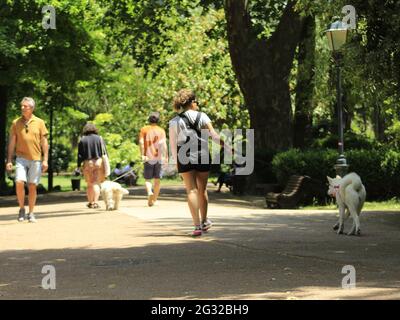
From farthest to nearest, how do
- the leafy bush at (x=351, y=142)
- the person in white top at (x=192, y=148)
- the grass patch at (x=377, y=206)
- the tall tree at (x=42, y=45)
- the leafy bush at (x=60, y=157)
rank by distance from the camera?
the leafy bush at (x=60, y=157), the leafy bush at (x=351, y=142), the tall tree at (x=42, y=45), the grass patch at (x=377, y=206), the person in white top at (x=192, y=148)

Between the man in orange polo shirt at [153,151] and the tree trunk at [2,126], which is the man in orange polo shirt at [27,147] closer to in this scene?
the man in orange polo shirt at [153,151]

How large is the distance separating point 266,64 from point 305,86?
101 inches

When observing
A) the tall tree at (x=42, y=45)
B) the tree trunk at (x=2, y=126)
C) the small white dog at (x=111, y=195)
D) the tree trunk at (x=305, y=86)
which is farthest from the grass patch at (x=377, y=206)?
the tree trunk at (x=2, y=126)

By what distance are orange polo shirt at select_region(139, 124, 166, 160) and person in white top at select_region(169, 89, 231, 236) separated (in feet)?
20.2

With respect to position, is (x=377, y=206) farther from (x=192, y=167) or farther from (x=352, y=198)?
(x=192, y=167)

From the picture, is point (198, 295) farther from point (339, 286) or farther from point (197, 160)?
point (197, 160)

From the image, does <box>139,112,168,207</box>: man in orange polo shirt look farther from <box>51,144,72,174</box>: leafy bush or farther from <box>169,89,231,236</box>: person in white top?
<box>51,144,72,174</box>: leafy bush

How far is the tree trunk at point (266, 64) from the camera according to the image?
2573cm

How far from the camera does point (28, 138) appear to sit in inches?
557

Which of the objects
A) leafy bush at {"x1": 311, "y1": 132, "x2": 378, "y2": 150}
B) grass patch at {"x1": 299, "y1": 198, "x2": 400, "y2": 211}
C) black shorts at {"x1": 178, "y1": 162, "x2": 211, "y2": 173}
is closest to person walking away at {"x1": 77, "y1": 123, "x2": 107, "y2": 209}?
grass patch at {"x1": 299, "y1": 198, "x2": 400, "y2": 211}

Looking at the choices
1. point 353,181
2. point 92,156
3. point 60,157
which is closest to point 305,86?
point 92,156

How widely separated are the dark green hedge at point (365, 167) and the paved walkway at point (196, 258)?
6.36 meters

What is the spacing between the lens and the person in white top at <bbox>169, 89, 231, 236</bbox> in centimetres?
1164

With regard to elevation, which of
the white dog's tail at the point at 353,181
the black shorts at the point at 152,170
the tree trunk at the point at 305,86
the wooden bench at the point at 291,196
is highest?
the tree trunk at the point at 305,86
